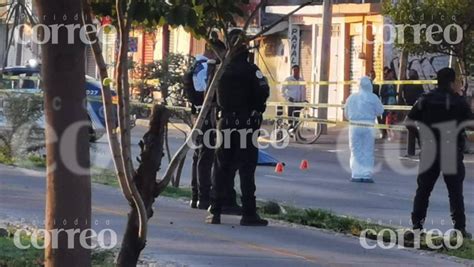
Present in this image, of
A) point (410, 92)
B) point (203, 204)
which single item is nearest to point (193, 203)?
point (203, 204)

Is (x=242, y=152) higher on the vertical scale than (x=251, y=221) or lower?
higher

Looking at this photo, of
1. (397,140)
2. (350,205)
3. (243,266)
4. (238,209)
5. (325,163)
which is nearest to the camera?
(243,266)

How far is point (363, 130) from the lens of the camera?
1870cm

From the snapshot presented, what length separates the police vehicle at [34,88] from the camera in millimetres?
19197

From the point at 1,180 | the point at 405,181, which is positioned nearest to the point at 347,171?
the point at 405,181

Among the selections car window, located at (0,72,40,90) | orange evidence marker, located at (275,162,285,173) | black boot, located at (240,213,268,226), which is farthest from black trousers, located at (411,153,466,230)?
car window, located at (0,72,40,90)

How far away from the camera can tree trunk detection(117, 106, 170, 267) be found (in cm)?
693

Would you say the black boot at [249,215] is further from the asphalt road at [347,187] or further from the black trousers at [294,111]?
the black trousers at [294,111]

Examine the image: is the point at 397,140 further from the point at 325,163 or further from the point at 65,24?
the point at 65,24

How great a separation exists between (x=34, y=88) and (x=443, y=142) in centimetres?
1448

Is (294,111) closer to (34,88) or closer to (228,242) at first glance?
(34,88)

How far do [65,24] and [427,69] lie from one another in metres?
26.6

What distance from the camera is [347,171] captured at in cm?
2108

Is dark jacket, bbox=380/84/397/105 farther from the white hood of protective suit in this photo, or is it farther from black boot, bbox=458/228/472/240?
black boot, bbox=458/228/472/240
